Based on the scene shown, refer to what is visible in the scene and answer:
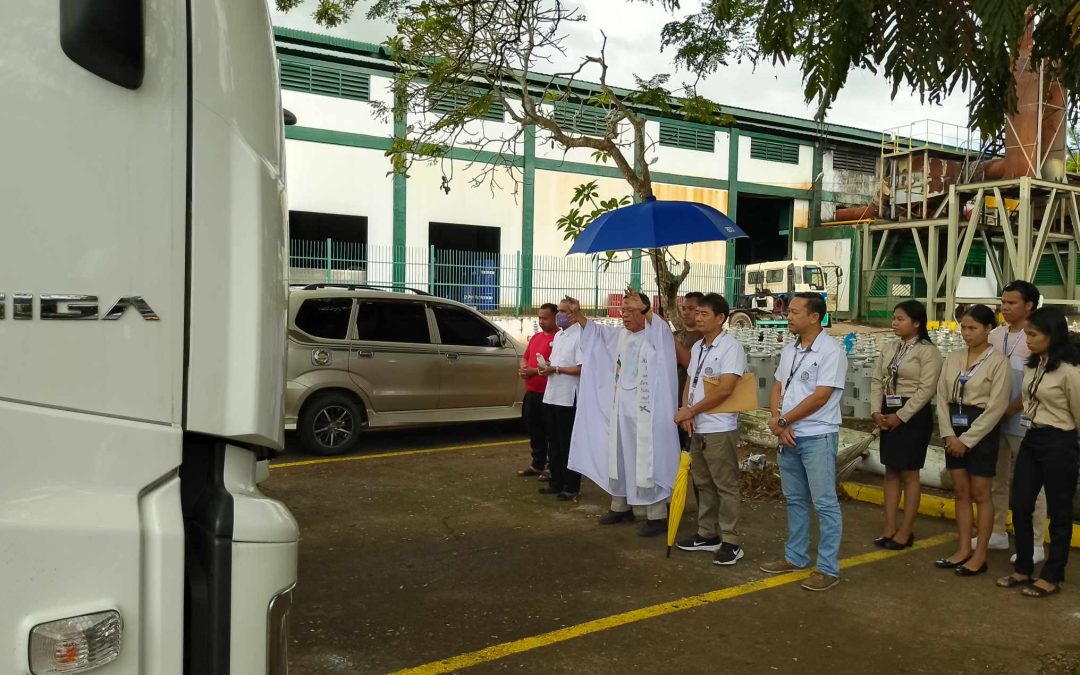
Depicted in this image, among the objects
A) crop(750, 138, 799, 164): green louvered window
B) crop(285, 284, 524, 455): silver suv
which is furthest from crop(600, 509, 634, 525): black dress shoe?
crop(750, 138, 799, 164): green louvered window

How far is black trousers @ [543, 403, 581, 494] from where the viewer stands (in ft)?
23.3

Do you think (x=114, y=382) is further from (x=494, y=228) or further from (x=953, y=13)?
(x=494, y=228)

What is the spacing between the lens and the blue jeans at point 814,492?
4.83 meters

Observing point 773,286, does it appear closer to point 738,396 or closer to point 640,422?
point 640,422

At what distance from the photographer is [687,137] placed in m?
25.5

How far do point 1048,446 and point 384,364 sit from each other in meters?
6.25

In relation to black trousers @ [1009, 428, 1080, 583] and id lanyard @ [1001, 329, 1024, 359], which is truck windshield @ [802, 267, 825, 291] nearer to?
id lanyard @ [1001, 329, 1024, 359]

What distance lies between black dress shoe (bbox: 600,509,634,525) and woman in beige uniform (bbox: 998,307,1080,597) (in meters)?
2.62

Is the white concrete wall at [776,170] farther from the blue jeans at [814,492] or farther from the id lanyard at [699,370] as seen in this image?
the blue jeans at [814,492]

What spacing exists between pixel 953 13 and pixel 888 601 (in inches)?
131

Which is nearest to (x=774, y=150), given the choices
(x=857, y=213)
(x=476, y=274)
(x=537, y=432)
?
(x=857, y=213)

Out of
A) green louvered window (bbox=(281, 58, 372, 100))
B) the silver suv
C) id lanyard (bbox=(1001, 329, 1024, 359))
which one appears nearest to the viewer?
id lanyard (bbox=(1001, 329, 1024, 359))

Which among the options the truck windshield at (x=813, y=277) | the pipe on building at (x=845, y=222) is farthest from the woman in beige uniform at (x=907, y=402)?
the pipe on building at (x=845, y=222)

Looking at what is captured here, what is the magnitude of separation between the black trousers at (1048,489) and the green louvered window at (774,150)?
77.0 feet
